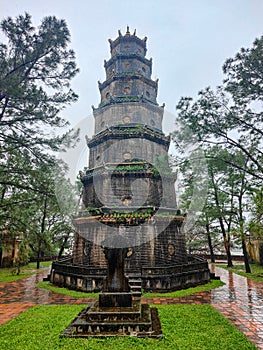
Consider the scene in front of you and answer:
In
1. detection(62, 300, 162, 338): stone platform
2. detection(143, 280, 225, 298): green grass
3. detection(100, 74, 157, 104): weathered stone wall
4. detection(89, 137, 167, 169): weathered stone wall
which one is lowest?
detection(143, 280, 225, 298): green grass

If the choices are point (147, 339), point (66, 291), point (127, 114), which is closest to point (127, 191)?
point (127, 114)

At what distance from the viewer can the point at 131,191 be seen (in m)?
14.8

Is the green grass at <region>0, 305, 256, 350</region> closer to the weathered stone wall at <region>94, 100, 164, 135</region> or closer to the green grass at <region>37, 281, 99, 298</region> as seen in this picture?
the green grass at <region>37, 281, 99, 298</region>

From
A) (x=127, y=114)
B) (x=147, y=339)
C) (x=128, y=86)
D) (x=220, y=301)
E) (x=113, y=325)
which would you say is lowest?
(x=220, y=301)

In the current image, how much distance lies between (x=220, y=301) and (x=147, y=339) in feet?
17.2

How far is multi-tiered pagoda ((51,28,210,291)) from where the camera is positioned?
12.1 metres

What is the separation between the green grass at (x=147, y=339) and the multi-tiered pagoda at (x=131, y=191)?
140 inches

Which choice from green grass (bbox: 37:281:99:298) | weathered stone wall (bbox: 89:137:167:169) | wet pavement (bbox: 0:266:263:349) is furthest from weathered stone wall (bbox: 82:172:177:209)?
wet pavement (bbox: 0:266:263:349)

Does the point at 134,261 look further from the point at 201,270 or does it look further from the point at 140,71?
the point at 140,71

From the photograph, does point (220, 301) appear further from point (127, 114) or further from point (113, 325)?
point (127, 114)

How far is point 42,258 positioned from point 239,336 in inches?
1120

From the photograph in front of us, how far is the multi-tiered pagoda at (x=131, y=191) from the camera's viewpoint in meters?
12.1

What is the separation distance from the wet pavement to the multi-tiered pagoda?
1.37m

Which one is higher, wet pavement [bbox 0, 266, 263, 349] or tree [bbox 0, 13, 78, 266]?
tree [bbox 0, 13, 78, 266]
